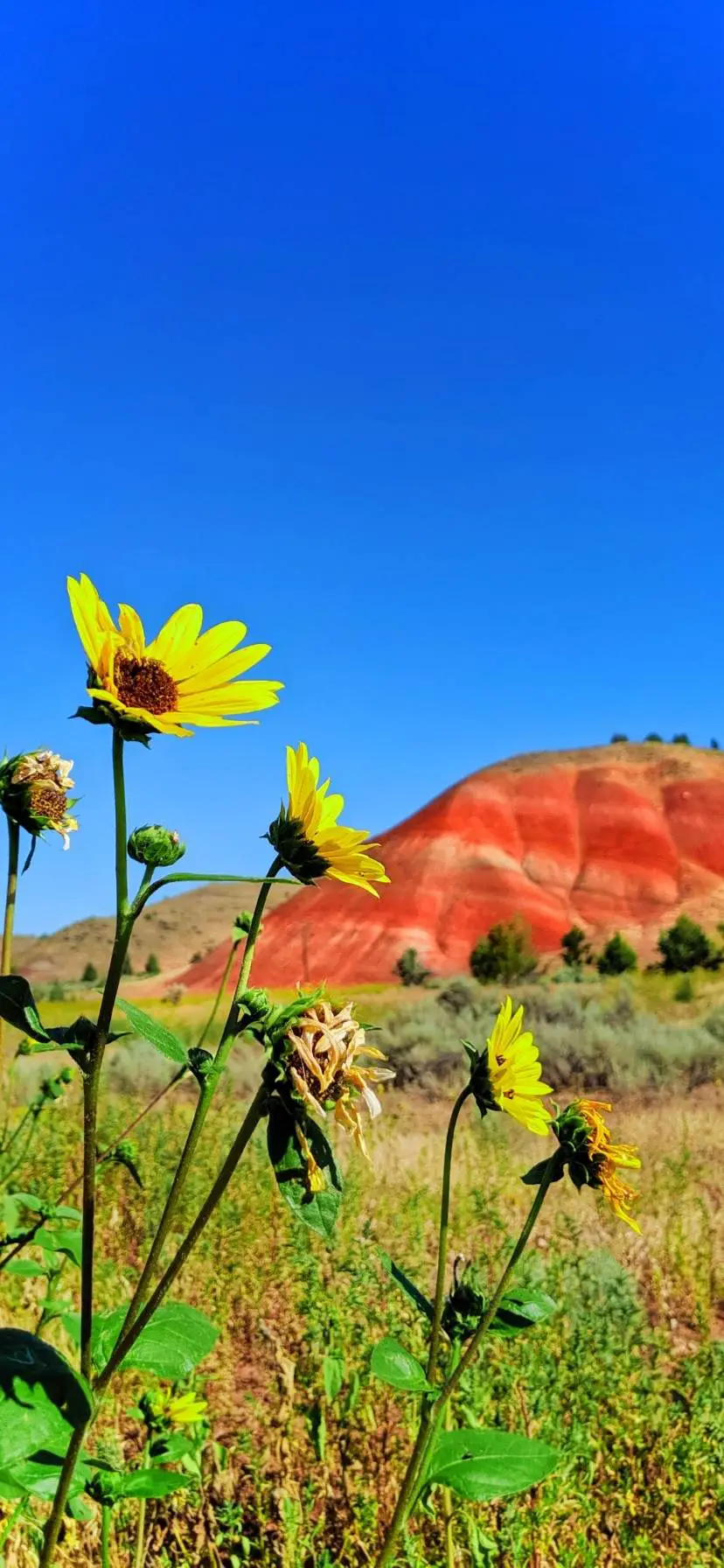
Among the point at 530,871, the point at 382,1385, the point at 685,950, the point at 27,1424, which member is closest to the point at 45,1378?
the point at 27,1424

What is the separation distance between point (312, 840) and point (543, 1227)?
4829 mm

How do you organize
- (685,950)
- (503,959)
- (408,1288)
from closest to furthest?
(408,1288) → (503,959) → (685,950)

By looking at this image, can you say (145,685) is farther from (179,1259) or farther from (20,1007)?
(179,1259)

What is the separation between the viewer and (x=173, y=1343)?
50.1 inches

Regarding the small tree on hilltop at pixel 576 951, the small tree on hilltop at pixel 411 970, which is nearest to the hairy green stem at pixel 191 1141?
the small tree on hilltop at pixel 576 951

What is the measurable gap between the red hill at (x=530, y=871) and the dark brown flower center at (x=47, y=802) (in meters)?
29.8

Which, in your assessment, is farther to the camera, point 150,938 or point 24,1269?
point 150,938

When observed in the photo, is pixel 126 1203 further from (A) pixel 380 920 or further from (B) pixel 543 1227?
(A) pixel 380 920

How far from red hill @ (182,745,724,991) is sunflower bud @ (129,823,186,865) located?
30.4 m

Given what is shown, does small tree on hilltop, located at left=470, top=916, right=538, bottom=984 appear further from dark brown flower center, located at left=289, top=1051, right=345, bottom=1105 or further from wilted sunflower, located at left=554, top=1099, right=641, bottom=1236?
dark brown flower center, located at left=289, top=1051, right=345, bottom=1105

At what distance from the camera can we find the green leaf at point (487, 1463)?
1.49 m

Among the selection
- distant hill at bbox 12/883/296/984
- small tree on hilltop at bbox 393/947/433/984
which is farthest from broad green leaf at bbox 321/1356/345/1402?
distant hill at bbox 12/883/296/984

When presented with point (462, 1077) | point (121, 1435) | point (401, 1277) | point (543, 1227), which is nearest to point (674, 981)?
point (462, 1077)

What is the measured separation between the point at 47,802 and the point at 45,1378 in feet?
2.77
